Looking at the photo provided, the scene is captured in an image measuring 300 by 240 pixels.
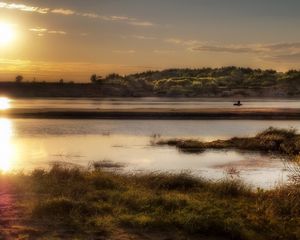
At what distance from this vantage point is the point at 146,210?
16922 millimetres

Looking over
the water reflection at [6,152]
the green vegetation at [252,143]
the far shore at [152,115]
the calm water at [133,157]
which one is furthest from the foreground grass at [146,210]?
the far shore at [152,115]

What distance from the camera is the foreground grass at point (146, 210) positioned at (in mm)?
14914

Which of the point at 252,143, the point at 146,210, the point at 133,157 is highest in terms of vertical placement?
the point at 146,210

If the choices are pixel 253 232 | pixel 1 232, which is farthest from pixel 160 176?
pixel 1 232

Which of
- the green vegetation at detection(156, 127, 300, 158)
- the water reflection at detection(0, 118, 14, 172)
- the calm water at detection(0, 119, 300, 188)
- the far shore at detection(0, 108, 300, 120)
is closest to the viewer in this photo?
the calm water at detection(0, 119, 300, 188)

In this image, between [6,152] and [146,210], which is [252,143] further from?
[146,210]

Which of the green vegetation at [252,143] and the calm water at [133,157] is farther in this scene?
the green vegetation at [252,143]

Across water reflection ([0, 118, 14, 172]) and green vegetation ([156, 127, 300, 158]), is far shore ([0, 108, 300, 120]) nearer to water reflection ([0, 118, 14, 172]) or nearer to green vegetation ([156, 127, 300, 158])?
water reflection ([0, 118, 14, 172])

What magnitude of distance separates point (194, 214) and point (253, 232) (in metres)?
1.73

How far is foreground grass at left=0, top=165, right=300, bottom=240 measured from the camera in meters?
14.9

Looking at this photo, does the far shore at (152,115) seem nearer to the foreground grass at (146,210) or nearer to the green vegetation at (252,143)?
the green vegetation at (252,143)

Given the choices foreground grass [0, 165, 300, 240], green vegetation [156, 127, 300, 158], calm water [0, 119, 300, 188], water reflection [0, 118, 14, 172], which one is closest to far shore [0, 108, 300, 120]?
calm water [0, 119, 300, 188]

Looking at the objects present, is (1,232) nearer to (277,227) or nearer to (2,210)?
(2,210)

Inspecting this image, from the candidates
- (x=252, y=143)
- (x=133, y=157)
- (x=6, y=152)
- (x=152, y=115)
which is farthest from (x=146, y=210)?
(x=152, y=115)
